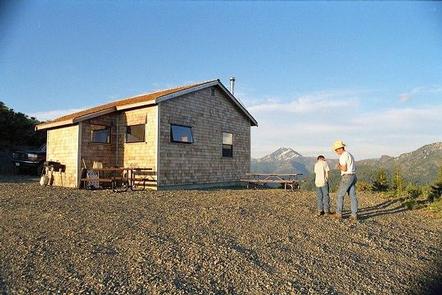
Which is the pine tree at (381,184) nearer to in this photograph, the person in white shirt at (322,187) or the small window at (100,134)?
the person in white shirt at (322,187)

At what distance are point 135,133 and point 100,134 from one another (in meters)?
1.64

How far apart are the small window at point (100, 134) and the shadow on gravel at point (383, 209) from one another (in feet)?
36.1

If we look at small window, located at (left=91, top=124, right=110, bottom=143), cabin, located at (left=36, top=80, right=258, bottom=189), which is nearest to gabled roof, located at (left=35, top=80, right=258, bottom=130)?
cabin, located at (left=36, top=80, right=258, bottom=189)

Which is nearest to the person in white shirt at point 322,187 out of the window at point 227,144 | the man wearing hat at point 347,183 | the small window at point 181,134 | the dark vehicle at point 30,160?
the man wearing hat at point 347,183

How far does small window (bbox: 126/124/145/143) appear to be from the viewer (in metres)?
14.7

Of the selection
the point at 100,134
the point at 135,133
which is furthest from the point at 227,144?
the point at 100,134

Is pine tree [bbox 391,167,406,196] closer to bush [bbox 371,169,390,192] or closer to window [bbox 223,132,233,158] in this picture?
bush [bbox 371,169,390,192]

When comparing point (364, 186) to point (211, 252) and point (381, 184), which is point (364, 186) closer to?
point (381, 184)

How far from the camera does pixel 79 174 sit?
14.2m

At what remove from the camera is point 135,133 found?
15.0 m

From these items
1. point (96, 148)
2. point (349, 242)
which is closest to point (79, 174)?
point (96, 148)

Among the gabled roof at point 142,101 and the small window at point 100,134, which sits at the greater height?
the gabled roof at point 142,101

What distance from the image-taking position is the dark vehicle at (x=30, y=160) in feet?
74.4

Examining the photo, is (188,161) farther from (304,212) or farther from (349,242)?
(349,242)
